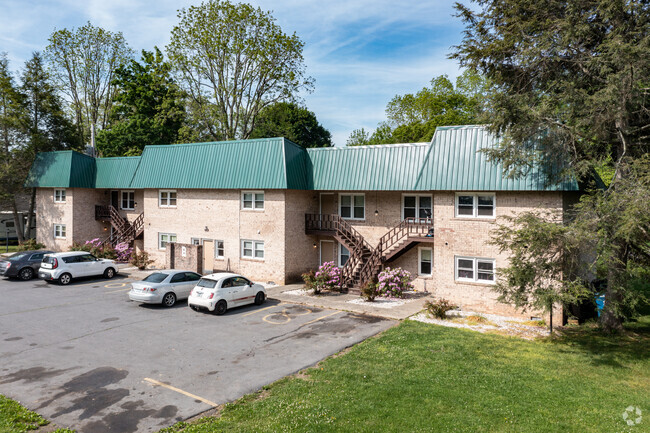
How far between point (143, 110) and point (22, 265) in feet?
80.9

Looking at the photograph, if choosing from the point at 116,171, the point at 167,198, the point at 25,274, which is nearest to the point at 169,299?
the point at 167,198

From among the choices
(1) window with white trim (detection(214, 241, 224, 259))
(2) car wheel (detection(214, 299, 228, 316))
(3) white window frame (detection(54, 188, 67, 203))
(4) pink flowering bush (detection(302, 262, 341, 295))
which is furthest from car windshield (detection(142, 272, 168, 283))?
(3) white window frame (detection(54, 188, 67, 203))

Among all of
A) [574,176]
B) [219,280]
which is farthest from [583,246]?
[219,280]

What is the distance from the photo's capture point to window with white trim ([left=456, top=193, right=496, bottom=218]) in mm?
18375

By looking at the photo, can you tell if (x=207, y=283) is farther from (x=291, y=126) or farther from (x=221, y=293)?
(x=291, y=126)

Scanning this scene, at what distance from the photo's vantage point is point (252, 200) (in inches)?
971

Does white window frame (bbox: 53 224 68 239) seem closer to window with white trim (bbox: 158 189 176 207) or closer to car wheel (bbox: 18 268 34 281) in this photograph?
car wheel (bbox: 18 268 34 281)

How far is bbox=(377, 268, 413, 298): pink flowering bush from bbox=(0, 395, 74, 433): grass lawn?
14.4 metres

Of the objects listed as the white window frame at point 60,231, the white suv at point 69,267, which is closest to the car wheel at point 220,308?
the white suv at point 69,267

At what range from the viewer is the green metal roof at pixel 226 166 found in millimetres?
23344

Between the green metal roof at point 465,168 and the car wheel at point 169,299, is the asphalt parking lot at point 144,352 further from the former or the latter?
the green metal roof at point 465,168

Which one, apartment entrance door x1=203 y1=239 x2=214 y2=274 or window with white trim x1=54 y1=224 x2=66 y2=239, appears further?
window with white trim x1=54 y1=224 x2=66 y2=239

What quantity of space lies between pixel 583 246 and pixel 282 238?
14.8 m

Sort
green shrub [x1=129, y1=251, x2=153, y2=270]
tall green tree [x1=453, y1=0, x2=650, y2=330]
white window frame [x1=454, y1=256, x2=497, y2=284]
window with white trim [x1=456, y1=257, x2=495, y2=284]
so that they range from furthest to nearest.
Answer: green shrub [x1=129, y1=251, x2=153, y2=270]
window with white trim [x1=456, y1=257, x2=495, y2=284]
white window frame [x1=454, y1=256, x2=497, y2=284]
tall green tree [x1=453, y1=0, x2=650, y2=330]
